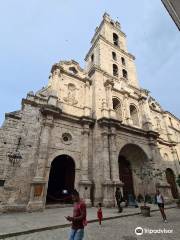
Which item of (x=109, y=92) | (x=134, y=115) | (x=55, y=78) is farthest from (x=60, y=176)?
(x=134, y=115)

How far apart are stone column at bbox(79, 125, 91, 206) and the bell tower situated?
31.1ft

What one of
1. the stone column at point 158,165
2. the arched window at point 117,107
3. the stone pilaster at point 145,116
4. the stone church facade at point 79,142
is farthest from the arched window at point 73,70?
the stone column at point 158,165

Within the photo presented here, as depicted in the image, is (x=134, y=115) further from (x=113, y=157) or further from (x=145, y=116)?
(x=113, y=157)

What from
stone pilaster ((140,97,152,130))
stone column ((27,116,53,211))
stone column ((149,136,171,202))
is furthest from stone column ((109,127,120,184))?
stone pilaster ((140,97,152,130))

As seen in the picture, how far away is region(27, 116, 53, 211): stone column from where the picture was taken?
1054cm

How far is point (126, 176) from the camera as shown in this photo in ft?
56.7

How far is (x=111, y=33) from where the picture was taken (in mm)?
28734

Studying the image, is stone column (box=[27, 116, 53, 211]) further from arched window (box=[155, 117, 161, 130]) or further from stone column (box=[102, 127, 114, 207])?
arched window (box=[155, 117, 161, 130])

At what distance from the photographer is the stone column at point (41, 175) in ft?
34.6

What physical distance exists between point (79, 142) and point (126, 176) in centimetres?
685

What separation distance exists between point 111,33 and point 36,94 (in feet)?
68.0

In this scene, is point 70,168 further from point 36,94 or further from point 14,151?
point 36,94

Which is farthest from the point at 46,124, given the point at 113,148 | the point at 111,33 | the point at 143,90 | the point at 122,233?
the point at 111,33

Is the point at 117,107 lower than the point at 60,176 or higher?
higher
